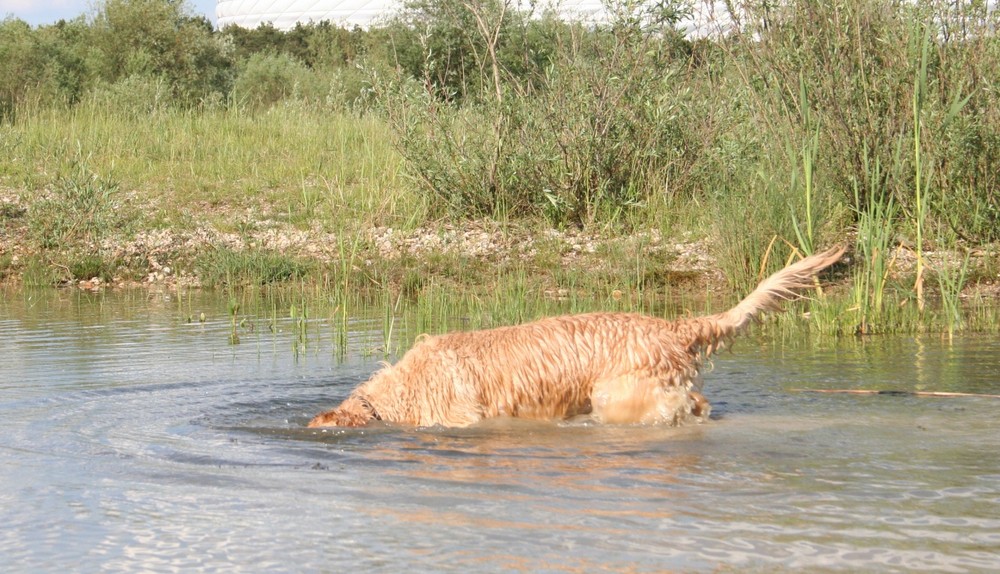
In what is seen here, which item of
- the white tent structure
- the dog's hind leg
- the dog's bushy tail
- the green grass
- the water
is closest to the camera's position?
the water

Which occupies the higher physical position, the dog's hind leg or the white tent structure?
the white tent structure

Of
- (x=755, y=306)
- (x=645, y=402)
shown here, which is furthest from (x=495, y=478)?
(x=755, y=306)

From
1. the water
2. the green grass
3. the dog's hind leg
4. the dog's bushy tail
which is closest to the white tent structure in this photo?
the green grass

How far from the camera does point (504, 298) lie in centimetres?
982

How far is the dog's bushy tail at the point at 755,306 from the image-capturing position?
21.3ft

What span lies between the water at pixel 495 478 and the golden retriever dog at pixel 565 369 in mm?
159

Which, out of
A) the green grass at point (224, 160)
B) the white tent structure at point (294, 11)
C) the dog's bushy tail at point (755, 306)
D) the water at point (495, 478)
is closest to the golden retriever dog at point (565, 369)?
the dog's bushy tail at point (755, 306)

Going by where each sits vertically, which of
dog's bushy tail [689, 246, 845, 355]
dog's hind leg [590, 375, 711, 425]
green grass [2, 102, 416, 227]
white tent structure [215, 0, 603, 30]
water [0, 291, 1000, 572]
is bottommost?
water [0, 291, 1000, 572]

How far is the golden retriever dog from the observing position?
6336 mm

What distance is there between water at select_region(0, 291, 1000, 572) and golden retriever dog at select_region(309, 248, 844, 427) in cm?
16

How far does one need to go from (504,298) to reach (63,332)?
12.8ft

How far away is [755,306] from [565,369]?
113 cm

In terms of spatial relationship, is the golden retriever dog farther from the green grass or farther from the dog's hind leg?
the green grass

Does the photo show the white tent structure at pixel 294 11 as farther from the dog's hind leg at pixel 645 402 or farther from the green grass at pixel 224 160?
the dog's hind leg at pixel 645 402
